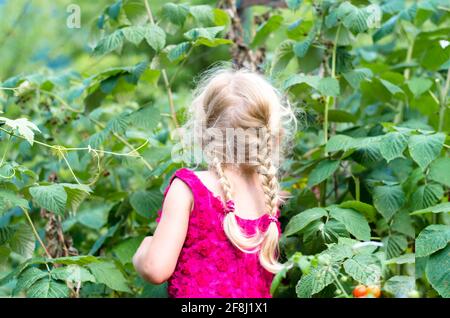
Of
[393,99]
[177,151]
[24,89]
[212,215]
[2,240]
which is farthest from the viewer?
[393,99]

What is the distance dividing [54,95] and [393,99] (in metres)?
1.44

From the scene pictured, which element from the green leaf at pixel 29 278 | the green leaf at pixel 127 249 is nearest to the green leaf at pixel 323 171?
the green leaf at pixel 127 249

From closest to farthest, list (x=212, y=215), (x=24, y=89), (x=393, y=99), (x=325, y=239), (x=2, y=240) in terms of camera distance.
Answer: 1. (x=212, y=215)
2. (x=325, y=239)
3. (x=2, y=240)
4. (x=24, y=89)
5. (x=393, y=99)

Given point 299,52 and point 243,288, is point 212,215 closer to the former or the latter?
point 243,288

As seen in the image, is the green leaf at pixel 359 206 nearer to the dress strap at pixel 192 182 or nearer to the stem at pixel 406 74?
the dress strap at pixel 192 182

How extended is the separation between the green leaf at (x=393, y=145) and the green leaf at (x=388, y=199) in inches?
8.3

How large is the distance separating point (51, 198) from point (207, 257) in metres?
0.50

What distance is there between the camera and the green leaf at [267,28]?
10.3ft

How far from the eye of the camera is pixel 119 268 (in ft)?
8.93

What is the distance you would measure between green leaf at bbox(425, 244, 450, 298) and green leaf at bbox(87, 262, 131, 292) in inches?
36.7

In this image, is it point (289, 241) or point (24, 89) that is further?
point (24, 89)

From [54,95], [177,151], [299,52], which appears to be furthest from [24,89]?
[299,52]

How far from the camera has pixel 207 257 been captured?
88.8 inches

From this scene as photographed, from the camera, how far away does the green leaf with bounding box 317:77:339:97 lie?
9.19 feet
